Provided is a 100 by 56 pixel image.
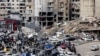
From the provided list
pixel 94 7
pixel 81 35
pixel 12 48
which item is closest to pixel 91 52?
pixel 12 48

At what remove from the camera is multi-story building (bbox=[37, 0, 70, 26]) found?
2357 inches

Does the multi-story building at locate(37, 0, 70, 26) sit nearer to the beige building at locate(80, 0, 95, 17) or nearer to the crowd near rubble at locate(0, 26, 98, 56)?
the beige building at locate(80, 0, 95, 17)

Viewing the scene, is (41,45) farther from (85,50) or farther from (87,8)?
(87,8)

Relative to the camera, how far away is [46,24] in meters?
59.7

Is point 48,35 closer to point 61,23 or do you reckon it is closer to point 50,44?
point 61,23

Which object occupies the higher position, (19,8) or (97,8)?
(97,8)

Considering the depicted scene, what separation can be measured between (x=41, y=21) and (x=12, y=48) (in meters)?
19.9

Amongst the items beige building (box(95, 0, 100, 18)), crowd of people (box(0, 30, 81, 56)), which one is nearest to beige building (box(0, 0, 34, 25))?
beige building (box(95, 0, 100, 18))

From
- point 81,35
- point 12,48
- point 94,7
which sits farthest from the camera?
point 94,7

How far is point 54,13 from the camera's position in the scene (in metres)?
60.3

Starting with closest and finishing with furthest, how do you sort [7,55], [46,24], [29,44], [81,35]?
1. [7,55]
2. [29,44]
3. [81,35]
4. [46,24]

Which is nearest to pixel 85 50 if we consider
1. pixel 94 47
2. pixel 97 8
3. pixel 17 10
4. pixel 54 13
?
pixel 94 47

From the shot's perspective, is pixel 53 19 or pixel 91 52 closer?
pixel 91 52

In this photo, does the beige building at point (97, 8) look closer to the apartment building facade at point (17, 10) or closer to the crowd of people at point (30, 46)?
the apartment building facade at point (17, 10)
